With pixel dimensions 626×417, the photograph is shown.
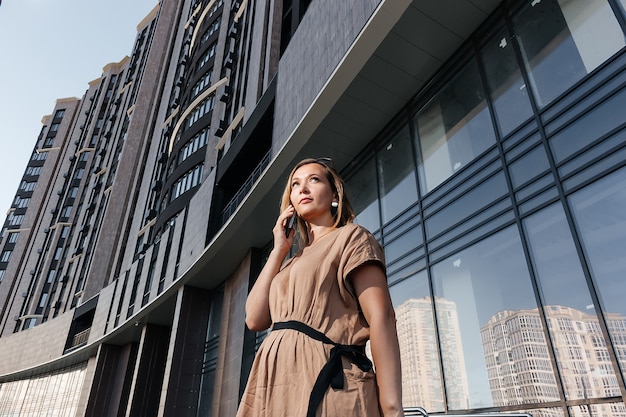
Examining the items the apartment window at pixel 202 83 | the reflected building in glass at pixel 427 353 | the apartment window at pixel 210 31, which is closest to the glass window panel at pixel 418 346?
the reflected building in glass at pixel 427 353

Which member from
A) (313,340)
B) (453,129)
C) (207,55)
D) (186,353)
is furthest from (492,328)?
(207,55)

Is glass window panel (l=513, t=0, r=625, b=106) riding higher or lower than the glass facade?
higher

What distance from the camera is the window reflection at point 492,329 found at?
659 cm

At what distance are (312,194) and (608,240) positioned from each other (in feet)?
18.6

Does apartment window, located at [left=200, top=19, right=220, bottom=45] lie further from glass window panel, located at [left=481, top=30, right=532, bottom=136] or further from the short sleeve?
the short sleeve

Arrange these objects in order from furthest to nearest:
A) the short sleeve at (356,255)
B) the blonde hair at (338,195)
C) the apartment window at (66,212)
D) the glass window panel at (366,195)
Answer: the apartment window at (66,212) → the glass window panel at (366,195) → the blonde hair at (338,195) → the short sleeve at (356,255)

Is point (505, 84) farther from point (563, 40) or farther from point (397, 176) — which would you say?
point (397, 176)

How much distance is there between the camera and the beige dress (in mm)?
1468

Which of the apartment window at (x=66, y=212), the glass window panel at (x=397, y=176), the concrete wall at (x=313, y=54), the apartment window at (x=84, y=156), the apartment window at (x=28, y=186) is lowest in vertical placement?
the glass window panel at (x=397, y=176)

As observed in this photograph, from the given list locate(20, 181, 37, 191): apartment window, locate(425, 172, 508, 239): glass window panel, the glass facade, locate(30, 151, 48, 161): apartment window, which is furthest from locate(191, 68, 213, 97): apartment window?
Result: locate(30, 151, 48, 161): apartment window

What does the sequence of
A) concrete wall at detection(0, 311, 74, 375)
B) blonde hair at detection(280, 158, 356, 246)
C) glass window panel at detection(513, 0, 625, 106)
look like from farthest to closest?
concrete wall at detection(0, 311, 74, 375) < glass window panel at detection(513, 0, 625, 106) < blonde hair at detection(280, 158, 356, 246)

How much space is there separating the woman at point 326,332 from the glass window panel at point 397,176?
8.65 metres

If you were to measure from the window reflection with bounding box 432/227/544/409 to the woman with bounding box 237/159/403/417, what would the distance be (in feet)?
19.1

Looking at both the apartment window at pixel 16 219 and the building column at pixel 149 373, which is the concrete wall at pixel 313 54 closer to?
→ the building column at pixel 149 373
